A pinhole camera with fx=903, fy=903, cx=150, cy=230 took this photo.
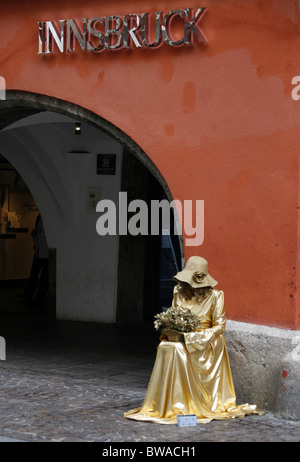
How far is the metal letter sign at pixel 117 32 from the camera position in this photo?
331 inches

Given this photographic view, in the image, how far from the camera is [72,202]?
1355 centimetres

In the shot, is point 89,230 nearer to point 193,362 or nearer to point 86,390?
point 86,390

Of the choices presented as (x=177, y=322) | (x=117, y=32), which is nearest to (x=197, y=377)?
(x=177, y=322)

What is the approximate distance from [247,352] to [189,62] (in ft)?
8.98

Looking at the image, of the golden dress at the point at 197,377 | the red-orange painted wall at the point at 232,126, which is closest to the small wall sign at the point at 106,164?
the red-orange painted wall at the point at 232,126

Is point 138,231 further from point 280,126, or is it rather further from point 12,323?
point 280,126

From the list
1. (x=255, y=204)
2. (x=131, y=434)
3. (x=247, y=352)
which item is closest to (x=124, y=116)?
(x=255, y=204)

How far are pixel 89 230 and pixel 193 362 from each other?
617 centimetres

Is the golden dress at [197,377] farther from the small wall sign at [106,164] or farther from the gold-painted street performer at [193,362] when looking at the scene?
the small wall sign at [106,164]

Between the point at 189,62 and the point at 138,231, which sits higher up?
the point at 189,62

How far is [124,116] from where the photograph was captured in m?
8.81

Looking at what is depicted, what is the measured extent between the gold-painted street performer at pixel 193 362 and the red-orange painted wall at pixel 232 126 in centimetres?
55
